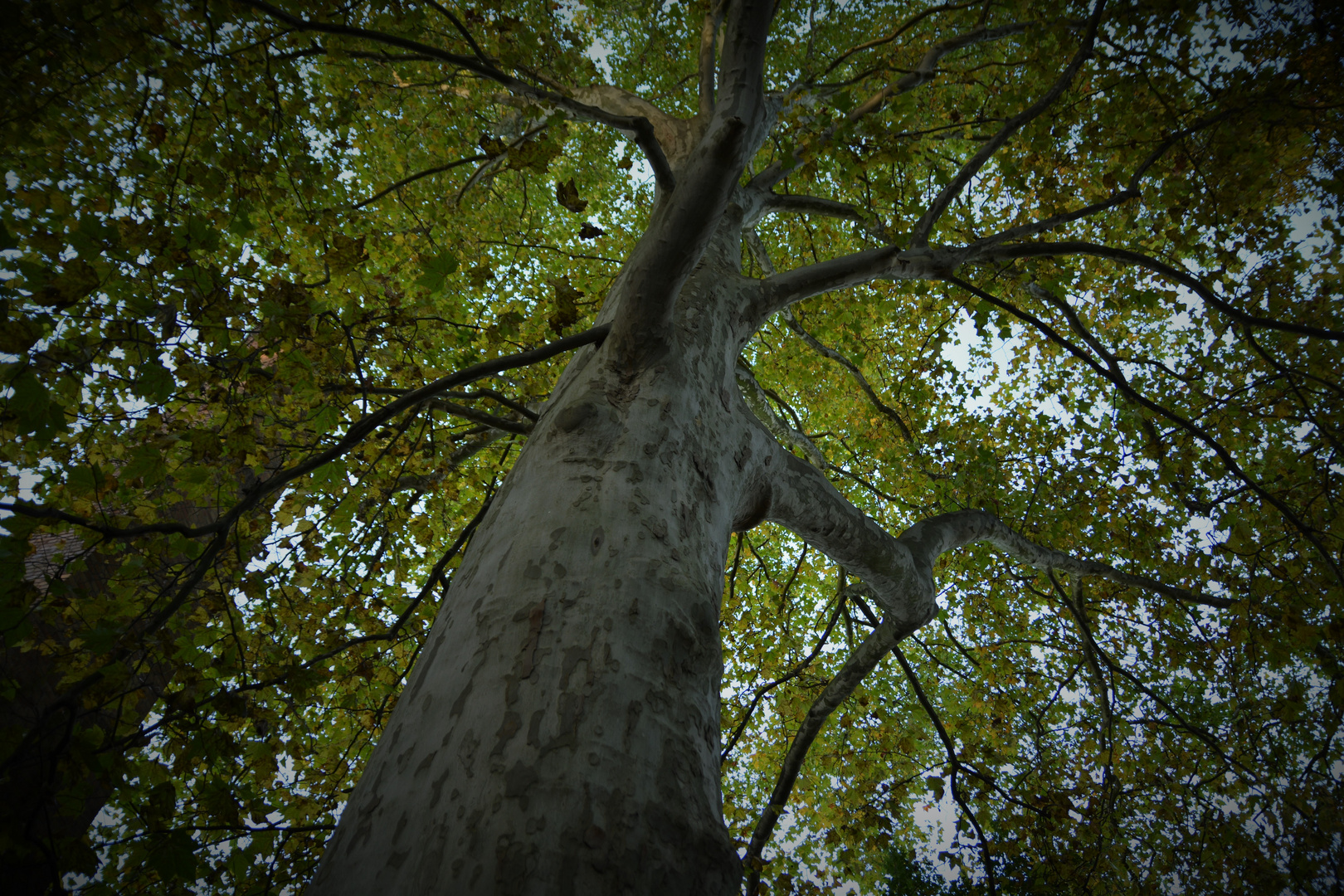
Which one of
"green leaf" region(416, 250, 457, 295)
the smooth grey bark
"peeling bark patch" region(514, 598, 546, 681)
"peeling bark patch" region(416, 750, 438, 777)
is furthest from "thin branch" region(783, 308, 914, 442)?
"peeling bark patch" region(416, 750, 438, 777)

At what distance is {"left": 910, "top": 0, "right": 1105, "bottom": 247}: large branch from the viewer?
2588mm

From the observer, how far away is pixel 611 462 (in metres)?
1.46

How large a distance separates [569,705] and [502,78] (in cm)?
248

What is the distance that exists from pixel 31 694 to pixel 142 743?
125 inches

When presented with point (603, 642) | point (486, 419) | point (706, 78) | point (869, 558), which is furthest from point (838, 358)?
point (603, 642)

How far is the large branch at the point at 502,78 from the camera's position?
1886mm

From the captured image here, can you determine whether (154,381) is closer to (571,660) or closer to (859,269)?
(571,660)

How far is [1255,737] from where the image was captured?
3662mm

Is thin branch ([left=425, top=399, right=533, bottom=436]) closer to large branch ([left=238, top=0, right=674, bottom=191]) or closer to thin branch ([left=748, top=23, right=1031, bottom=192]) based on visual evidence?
large branch ([left=238, top=0, right=674, bottom=191])

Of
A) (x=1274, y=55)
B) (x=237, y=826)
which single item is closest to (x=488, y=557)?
(x=237, y=826)

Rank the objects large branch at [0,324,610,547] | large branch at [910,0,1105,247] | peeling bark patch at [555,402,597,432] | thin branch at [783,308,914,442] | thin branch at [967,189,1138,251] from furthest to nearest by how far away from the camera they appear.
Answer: thin branch at [783,308,914,442] → thin branch at [967,189,1138,251] → large branch at [910,0,1105,247] → large branch at [0,324,610,547] → peeling bark patch at [555,402,597,432]

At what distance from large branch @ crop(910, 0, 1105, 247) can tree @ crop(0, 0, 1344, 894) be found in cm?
3

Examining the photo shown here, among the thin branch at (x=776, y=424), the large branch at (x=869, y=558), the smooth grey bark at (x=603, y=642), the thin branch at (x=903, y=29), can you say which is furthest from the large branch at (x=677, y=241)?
the thin branch at (x=776, y=424)

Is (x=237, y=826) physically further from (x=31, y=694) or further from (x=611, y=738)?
(x=31, y=694)
